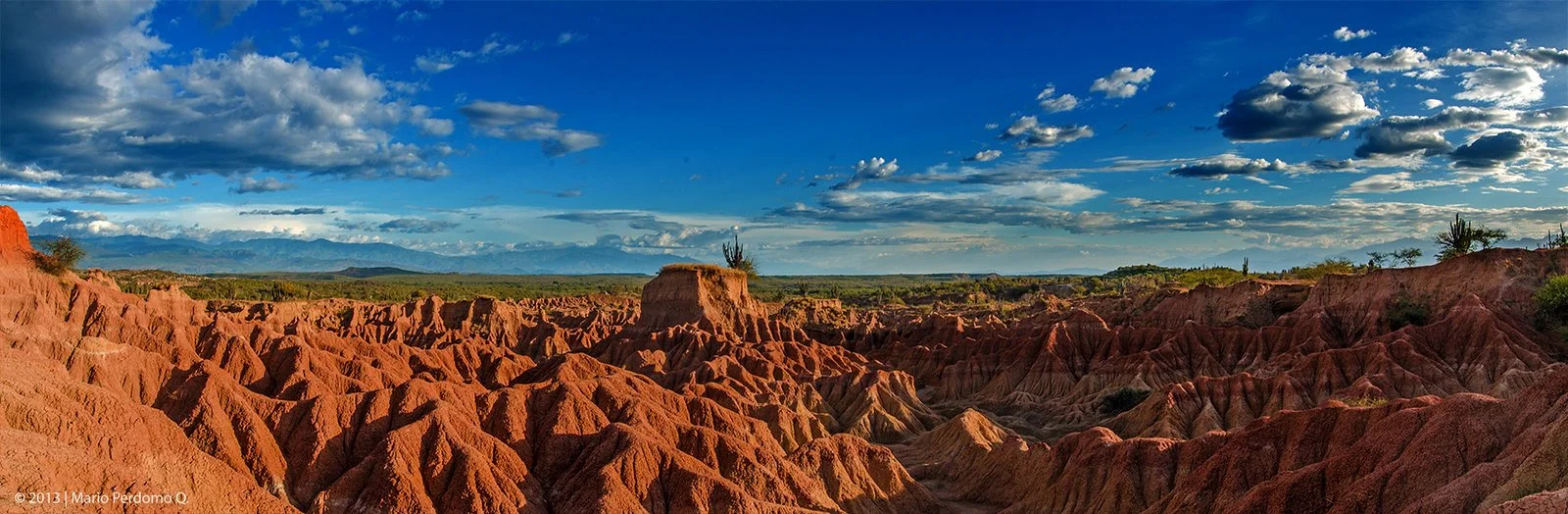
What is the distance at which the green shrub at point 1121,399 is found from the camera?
67.6 m

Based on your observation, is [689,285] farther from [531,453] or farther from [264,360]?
[531,453]

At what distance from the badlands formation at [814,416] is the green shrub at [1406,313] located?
1.86ft

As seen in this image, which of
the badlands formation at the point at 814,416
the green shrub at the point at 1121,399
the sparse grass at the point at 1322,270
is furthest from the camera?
the sparse grass at the point at 1322,270

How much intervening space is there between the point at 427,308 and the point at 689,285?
31.5m

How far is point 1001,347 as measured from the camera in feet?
284

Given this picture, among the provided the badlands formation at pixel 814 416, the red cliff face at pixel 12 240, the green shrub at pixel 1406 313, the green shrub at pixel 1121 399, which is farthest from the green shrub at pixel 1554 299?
the red cliff face at pixel 12 240

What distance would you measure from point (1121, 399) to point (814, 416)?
22.7 metres

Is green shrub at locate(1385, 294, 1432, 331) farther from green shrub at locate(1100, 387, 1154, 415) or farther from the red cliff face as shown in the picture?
the red cliff face

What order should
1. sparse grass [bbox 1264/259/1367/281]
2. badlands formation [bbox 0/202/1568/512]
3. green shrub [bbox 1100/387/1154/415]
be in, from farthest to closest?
sparse grass [bbox 1264/259/1367/281] < green shrub [bbox 1100/387/1154/415] < badlands formation [bbox 0/202/1568/512]

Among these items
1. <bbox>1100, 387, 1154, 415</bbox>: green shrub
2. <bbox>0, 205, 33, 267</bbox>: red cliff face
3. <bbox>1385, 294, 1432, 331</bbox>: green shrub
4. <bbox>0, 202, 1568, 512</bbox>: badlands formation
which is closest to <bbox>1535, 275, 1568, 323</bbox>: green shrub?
<bbox>0, 202, 1568, 512</bbox>: badlands formation

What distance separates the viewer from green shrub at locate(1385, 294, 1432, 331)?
67750mm

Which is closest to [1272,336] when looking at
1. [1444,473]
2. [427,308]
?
[1444,473]

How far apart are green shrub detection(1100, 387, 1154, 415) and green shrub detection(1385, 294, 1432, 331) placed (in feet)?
60.4

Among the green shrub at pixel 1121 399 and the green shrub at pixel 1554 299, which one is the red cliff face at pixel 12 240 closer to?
the green shrub at pixel 1121 399
